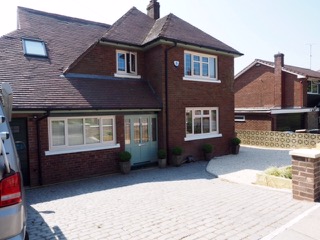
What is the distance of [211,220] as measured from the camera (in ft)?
15.9

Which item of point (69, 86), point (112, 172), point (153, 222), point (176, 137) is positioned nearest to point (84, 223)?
point (153, 222)

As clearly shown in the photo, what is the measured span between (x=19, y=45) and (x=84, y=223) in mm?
8817

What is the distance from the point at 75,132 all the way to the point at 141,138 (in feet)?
9.53

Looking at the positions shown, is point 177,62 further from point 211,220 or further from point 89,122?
point 211,220

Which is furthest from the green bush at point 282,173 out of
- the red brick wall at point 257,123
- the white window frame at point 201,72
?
the red brick wall at point 257,123

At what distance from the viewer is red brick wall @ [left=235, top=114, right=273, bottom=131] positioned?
59.2 ft

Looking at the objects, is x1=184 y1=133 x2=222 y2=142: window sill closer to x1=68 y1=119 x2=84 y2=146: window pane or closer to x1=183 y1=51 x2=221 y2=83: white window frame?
x1=183 y1=51 x2=221 y2=83: white window frame

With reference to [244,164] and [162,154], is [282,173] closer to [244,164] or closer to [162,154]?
[244,164]

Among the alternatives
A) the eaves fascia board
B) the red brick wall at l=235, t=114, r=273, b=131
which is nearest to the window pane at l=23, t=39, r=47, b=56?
the eaves fascia board

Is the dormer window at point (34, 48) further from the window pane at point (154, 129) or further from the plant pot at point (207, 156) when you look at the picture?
the plant pot at point (207, 156)

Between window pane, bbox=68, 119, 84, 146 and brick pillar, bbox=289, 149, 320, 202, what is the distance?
23.4 feet

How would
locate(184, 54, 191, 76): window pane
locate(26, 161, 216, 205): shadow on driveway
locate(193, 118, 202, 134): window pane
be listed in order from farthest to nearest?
locate(193, 118, 202, 134): window pane, locate(184, 54, 191, 76): window pane, locate(26, 161, 216, 205): shadow on driveway

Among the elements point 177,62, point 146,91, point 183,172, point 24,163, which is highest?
point 177,62

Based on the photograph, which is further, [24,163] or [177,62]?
[177,62]
